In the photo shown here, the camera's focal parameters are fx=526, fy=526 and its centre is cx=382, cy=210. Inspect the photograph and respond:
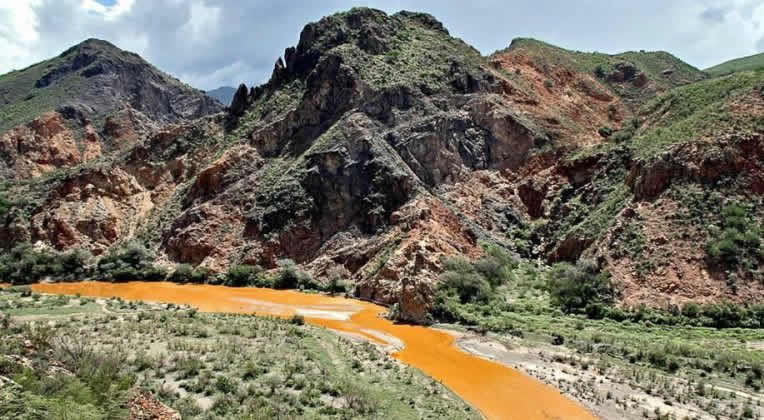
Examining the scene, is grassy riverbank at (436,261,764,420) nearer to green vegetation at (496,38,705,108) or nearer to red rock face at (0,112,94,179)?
green vegetation at (496,38,705,108)

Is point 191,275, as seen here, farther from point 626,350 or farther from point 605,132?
point 605,132

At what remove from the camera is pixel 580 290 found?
1449 inches

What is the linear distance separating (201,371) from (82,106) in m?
107

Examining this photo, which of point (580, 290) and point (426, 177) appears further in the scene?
point (426, 177)

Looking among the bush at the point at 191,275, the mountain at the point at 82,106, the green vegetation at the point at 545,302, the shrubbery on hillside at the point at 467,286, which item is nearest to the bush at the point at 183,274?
A: the bush at the point at 191,275

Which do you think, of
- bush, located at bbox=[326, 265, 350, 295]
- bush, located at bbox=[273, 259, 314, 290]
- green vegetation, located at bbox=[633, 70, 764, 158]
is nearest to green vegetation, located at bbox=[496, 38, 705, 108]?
green vegetation, located at bbox=[633, 70, 764, 158]

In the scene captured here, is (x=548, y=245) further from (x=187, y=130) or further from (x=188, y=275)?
(x=187, y=130)

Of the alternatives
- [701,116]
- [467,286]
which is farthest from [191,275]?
[701,116]

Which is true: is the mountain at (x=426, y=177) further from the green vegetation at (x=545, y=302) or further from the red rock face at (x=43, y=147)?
the red rock face at (x=43, y=147)

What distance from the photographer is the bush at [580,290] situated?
119 ft

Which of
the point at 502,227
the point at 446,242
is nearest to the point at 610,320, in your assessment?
the point at 446,242

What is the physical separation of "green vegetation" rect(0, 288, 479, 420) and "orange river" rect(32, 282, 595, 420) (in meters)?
2.14

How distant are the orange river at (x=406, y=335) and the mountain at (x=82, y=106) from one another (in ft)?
166

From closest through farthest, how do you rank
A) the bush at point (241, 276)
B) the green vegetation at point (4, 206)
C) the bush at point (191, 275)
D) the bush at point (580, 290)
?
1. the bush at point (580, 290)
2. the bush at point (241, 276)
3. the bush at point (191, 275)
4. the green vegetation at point (4, 206)
